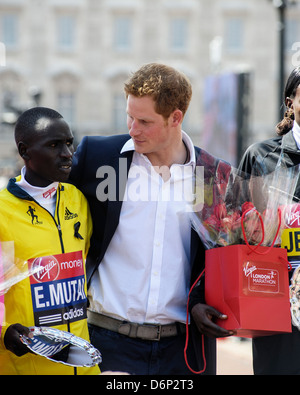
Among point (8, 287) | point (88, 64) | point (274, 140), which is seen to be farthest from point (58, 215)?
point (88, 64)

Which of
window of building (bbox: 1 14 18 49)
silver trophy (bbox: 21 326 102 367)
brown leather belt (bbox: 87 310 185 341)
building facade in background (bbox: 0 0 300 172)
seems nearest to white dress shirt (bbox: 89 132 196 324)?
brown leather belt (bbox: 87 310 185 341)

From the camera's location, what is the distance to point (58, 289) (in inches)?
102

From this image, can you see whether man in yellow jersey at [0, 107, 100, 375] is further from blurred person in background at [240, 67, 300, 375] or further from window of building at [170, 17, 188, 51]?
window of building at [170, 17, 188, 51]

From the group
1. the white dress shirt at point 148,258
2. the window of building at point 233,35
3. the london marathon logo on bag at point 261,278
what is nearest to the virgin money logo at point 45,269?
the white dress shirt at point 148,258

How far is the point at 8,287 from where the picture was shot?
2420 mm

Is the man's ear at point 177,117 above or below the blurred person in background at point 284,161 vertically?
above

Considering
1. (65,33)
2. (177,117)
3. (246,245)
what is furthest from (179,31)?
(246,245)

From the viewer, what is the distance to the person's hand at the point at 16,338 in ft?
7.74

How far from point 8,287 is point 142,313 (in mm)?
654

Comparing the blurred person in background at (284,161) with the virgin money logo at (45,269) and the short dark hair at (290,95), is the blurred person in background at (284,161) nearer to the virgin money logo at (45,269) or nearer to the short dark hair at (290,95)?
the short dark hair at (290,95)

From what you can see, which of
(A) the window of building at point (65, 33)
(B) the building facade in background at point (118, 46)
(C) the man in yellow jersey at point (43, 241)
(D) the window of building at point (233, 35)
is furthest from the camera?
(A) the window of building at point (65, 33)

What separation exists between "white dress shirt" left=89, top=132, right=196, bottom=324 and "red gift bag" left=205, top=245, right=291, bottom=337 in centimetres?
25

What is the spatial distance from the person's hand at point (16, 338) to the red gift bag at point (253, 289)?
760mm
